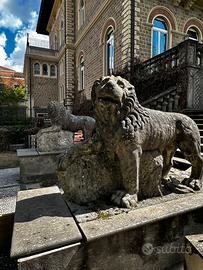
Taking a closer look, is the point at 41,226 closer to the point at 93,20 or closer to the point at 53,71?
the point at 93,20

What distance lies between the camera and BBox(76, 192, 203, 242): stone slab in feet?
4.34

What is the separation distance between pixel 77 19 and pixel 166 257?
1756 centimetres

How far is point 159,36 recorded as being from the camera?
9.66 meters

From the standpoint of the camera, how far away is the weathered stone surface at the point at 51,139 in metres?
4.88

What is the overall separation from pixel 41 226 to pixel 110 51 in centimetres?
1106

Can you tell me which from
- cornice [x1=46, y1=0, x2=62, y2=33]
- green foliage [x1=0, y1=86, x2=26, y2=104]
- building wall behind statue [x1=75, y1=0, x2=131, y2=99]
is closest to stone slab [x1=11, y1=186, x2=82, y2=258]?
building wall behind statue [x1=75, y1=0, x2=131, y2=99]

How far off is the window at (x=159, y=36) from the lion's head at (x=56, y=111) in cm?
690

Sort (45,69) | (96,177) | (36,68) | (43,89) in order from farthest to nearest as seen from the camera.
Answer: (43,89) → (45,69) → (36,68) → (96,177)

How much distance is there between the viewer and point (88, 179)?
5.55 feet

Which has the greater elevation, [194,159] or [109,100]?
[109,100]

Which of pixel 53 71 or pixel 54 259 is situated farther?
pixel 53 71

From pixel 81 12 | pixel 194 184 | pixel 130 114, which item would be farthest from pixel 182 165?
pixel 81 12

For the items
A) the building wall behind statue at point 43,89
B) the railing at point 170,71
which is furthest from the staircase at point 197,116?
the building wall behind statue at point 43,89

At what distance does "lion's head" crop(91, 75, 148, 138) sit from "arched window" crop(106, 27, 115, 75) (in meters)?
9.61
